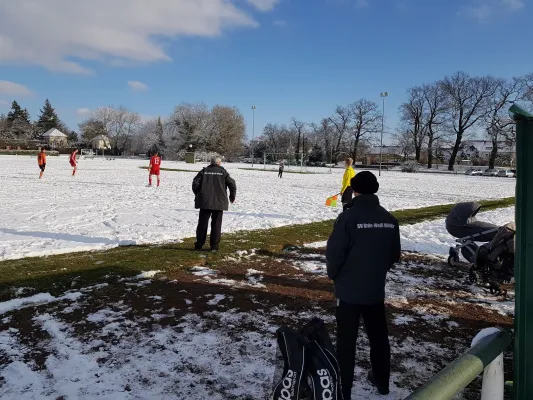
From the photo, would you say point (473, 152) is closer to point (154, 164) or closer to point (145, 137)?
point (145, 137)

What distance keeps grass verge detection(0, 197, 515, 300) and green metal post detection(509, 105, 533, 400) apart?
17.5 feet

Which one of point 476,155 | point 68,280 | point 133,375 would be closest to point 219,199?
point 68,280

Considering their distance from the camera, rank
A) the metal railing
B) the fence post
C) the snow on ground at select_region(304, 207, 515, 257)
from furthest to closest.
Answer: the snow on ground at select_region(304, 207, 515, 257)
the fence post
the metal railing

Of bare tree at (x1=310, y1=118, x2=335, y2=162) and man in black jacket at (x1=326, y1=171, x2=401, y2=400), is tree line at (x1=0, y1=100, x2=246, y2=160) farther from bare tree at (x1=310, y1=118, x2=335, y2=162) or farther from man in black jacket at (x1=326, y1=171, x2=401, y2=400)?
Result: man in black jacket at (x1=326, y1=171, x2=401, y2=400)

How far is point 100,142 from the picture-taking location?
104 metres

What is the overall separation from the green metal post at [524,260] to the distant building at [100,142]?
109 meters

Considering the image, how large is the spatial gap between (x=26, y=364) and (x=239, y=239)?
588 cm

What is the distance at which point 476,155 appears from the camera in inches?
3425

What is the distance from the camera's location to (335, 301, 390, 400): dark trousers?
10.8ft

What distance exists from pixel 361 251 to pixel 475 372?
1.37 metres

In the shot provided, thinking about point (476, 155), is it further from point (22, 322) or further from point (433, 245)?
point (22, 322)

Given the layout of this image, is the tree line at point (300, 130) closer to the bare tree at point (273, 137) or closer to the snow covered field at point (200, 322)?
the bare tree at point (273, 137)

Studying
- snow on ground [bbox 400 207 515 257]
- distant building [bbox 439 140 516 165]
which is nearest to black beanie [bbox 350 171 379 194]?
snow on ground [bbox 400 207 515 257]

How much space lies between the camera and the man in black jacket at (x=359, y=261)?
318 cm
